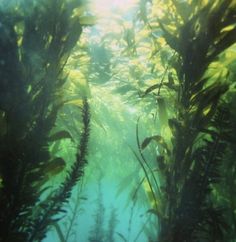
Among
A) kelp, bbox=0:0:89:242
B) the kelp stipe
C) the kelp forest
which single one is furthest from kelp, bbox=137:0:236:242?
kelp, bbox=0:0:89:242

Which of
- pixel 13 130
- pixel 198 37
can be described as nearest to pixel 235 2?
pixel 198 37

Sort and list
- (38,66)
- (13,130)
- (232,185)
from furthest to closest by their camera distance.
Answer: (232,185), (38,66), (13,130)

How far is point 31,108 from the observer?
349cm

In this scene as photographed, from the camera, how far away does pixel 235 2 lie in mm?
3799

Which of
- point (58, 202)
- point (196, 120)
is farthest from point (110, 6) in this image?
point (58, 202)

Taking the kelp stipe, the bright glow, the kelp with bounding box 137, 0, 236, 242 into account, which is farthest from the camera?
the bright glow

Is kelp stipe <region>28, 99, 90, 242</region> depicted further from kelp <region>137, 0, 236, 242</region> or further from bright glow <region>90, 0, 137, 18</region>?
bright glow <region>90, 0, 137, 18</region>

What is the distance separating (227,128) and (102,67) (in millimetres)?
3692

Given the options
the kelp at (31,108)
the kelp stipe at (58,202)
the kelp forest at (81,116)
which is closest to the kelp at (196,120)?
the kelp forest at (81,116)

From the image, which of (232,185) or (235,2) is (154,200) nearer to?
(232,185)

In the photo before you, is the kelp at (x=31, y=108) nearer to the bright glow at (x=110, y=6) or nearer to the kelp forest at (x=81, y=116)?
the kelp forest at (x=81, y=116)

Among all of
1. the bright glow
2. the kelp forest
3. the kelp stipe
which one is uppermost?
the bright glow

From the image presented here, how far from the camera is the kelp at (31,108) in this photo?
3127mm

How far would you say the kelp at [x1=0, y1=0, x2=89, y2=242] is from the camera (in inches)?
123
